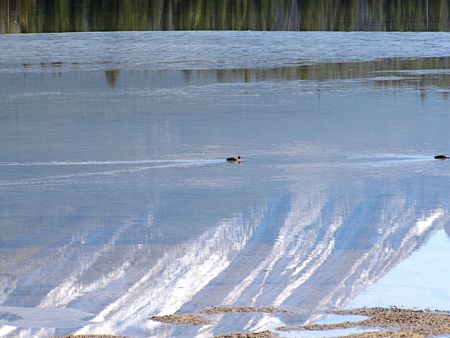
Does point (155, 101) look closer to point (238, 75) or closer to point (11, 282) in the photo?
point (238, 75)

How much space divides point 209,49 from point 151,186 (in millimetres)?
15121

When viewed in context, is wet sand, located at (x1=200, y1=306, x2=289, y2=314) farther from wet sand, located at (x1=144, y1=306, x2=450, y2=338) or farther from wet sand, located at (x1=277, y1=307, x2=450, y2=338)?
wet sand, located at (x1=277, y1=307, x2=450, y2=338)

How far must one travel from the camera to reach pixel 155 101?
15773 mm

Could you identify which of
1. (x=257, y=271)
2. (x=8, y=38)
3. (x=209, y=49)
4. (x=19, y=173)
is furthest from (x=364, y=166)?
(x=8, y=38)

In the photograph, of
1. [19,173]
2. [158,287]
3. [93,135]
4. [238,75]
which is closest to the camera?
[158,287]

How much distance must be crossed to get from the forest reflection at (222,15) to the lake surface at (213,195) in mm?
13888

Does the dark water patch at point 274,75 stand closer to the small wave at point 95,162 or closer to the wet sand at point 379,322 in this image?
the small wave at point 95,162

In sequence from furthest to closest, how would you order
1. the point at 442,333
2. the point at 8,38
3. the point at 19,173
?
the point at 8,38 < the point at 19,173 < the point at 442,333

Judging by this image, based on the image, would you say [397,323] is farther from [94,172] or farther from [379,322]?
[94,172]

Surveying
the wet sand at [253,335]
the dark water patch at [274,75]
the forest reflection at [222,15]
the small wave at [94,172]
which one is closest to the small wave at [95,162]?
the small wave at [94,172]

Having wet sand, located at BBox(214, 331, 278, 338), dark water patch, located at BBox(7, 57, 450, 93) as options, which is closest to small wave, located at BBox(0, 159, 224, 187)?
wet sand, located at BBox(214, 331, 278, 338)

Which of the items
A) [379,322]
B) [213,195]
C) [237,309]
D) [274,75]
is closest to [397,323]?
[379,322]

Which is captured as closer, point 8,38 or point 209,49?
point 209,49

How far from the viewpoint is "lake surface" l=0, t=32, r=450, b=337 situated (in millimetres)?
6652
